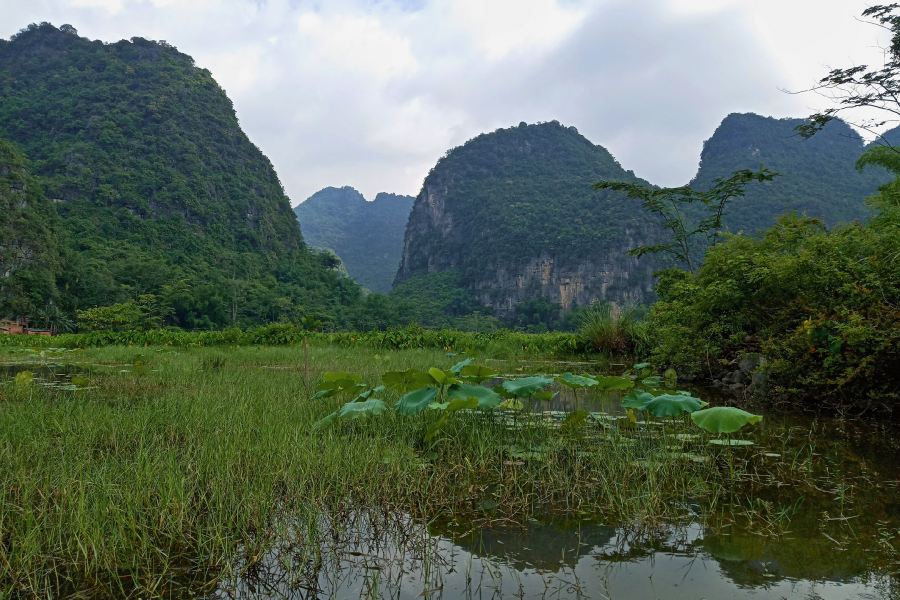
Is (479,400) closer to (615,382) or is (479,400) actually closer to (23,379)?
(615,382)

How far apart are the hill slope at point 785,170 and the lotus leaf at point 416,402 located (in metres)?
50.3

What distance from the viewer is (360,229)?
5581 inches

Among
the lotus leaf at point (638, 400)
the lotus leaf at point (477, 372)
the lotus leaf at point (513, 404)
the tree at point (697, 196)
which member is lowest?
the lotus leaf at point (513, 404)

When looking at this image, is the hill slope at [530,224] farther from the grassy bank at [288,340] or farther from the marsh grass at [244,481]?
the marsh grass at [244,481]

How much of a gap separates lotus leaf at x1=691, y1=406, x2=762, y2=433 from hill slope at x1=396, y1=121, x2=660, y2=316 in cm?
7172

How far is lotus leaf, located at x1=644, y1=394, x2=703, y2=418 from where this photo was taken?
2.56m

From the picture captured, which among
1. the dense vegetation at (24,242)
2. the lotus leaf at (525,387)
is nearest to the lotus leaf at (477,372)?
the lotus leaf at (525,387)

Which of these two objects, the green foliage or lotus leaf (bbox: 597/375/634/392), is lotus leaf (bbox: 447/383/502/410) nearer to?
lotus leaf (bbox: 597/375/634/392)

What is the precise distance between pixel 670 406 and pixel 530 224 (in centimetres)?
7995

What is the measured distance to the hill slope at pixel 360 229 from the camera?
12427 centimetres

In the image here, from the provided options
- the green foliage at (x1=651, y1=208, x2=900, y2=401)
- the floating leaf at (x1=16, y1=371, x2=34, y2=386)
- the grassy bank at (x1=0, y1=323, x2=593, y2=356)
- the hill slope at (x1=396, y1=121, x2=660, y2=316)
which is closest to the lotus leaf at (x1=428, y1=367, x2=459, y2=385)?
the green foliage at (x1=651, y1=208, x2=900, y2=401)

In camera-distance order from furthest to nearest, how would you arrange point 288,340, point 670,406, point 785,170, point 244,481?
→ 1. point 785,170
2. point 288,340
3. point 670,406
4. point 244,481

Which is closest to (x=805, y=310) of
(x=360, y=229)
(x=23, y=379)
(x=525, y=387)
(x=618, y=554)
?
(x=525, y=387)

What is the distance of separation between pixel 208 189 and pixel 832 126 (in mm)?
102930
